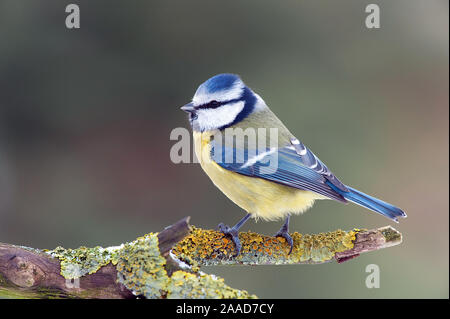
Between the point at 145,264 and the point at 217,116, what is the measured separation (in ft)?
3.11

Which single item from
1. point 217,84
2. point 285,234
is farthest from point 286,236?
point 217,84

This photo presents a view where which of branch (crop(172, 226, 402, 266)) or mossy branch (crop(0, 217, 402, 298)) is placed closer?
mossy branch (crop(0, 217, 402, 298))

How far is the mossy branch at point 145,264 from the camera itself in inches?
71.1

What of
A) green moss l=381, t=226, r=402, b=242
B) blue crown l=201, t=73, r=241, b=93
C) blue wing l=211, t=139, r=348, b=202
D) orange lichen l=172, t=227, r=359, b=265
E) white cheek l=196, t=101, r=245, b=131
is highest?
blue crown l=201, t=73, r=241, b=93

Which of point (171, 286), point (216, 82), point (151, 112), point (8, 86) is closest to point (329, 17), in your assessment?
point (151, 112)

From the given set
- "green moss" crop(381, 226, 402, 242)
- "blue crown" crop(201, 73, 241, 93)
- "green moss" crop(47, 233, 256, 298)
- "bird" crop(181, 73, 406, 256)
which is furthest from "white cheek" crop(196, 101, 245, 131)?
"green moss" crop(381, 226, 402, 242)

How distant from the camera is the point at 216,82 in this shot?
2451 millimetres

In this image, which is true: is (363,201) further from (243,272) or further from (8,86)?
(8,86)

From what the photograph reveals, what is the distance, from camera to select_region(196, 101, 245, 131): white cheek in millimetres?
2523

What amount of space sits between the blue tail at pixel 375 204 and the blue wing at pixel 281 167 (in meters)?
0.03

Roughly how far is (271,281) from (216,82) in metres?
1.74

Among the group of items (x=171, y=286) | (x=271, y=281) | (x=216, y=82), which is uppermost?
(x=216, y=82)

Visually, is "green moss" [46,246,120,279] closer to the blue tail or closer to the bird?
the bird

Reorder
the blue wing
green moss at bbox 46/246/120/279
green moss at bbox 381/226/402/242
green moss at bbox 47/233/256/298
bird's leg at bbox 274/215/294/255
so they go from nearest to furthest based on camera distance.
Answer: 1. green moss at bbox 47/233/256/298
2. green moss at bbox 46/246/120/279
3. green moss at bbox 381/226/402/242
4. bird's leg at bbox 274/215/294/255
5. the blue wing
